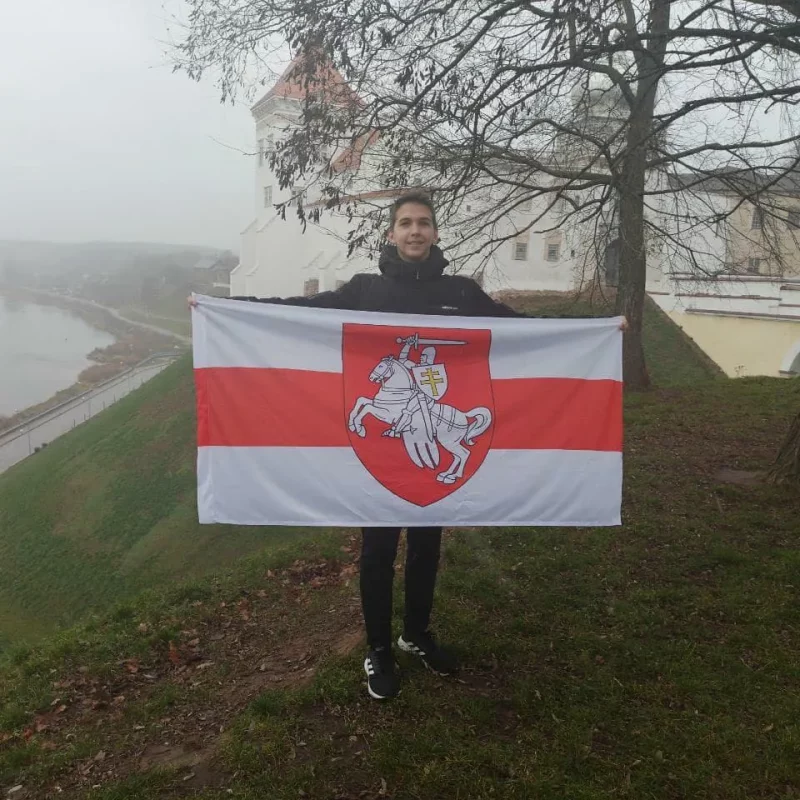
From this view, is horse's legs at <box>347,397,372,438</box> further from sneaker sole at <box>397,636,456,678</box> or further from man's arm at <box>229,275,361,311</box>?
sneaker sole at <box>397,636,456,678</box>

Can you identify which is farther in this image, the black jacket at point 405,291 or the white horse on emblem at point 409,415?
the white horse on emblem at point 409,415

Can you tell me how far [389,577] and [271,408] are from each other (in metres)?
1.14

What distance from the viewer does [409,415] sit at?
3650mm

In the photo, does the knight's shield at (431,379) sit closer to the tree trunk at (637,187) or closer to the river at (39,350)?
the tree trunk at (637,187)

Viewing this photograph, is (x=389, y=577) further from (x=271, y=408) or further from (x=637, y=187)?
(x=637, y=187)

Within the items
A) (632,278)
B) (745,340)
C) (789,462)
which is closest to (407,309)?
(789,462)

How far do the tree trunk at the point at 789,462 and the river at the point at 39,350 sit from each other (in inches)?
2921

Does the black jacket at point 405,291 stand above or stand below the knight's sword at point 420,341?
above

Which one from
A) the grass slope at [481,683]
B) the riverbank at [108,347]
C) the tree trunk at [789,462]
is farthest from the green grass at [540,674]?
the riverbank at [108,347]

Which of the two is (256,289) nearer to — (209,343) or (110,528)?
(110,528)

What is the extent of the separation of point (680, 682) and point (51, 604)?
1741 centimetres

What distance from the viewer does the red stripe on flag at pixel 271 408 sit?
3.61 metres

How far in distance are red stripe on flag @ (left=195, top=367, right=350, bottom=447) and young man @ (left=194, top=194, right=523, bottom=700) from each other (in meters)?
0.44

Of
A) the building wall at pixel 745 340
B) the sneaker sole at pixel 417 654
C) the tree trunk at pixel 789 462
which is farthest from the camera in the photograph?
the building wall at pixel 745 340
